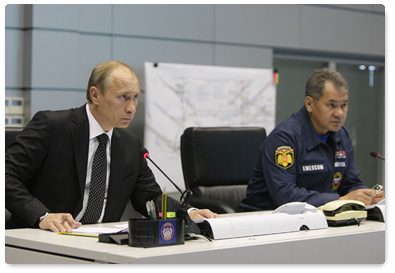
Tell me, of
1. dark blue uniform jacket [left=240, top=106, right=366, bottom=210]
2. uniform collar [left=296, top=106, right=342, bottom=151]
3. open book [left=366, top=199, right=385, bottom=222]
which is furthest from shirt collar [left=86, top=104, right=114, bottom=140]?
open book [left=366, top=199, right=385, bottom=222]

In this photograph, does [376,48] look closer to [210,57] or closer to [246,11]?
[246,11]

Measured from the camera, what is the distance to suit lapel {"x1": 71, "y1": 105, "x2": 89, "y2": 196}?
2.43m

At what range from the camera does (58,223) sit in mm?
2062

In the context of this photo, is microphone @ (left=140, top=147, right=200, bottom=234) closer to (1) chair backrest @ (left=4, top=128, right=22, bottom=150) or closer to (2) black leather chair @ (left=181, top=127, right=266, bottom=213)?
(1) chair backrest @ (left=4, top=128, right=22, bottom=150)

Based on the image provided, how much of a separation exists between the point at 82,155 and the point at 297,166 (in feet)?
3.42

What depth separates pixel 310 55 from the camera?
6195mm

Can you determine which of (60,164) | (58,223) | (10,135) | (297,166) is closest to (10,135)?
(10,135)

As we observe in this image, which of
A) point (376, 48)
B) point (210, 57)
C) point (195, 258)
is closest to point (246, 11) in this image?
point (210, 57)

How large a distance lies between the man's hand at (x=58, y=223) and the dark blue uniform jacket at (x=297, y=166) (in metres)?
1.07

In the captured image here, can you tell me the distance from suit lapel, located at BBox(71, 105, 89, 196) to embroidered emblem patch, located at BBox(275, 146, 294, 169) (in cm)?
91

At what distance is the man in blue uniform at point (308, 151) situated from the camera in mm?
2855

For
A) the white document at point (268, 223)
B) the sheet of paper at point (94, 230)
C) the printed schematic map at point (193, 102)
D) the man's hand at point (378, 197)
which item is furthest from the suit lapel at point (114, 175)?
the printed schematic map at point (193, 102)

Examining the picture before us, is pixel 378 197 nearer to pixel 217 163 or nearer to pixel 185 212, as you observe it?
pixel 217 163

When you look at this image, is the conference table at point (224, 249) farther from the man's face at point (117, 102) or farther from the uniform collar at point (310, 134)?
the uniform collar at point (310, 134)
